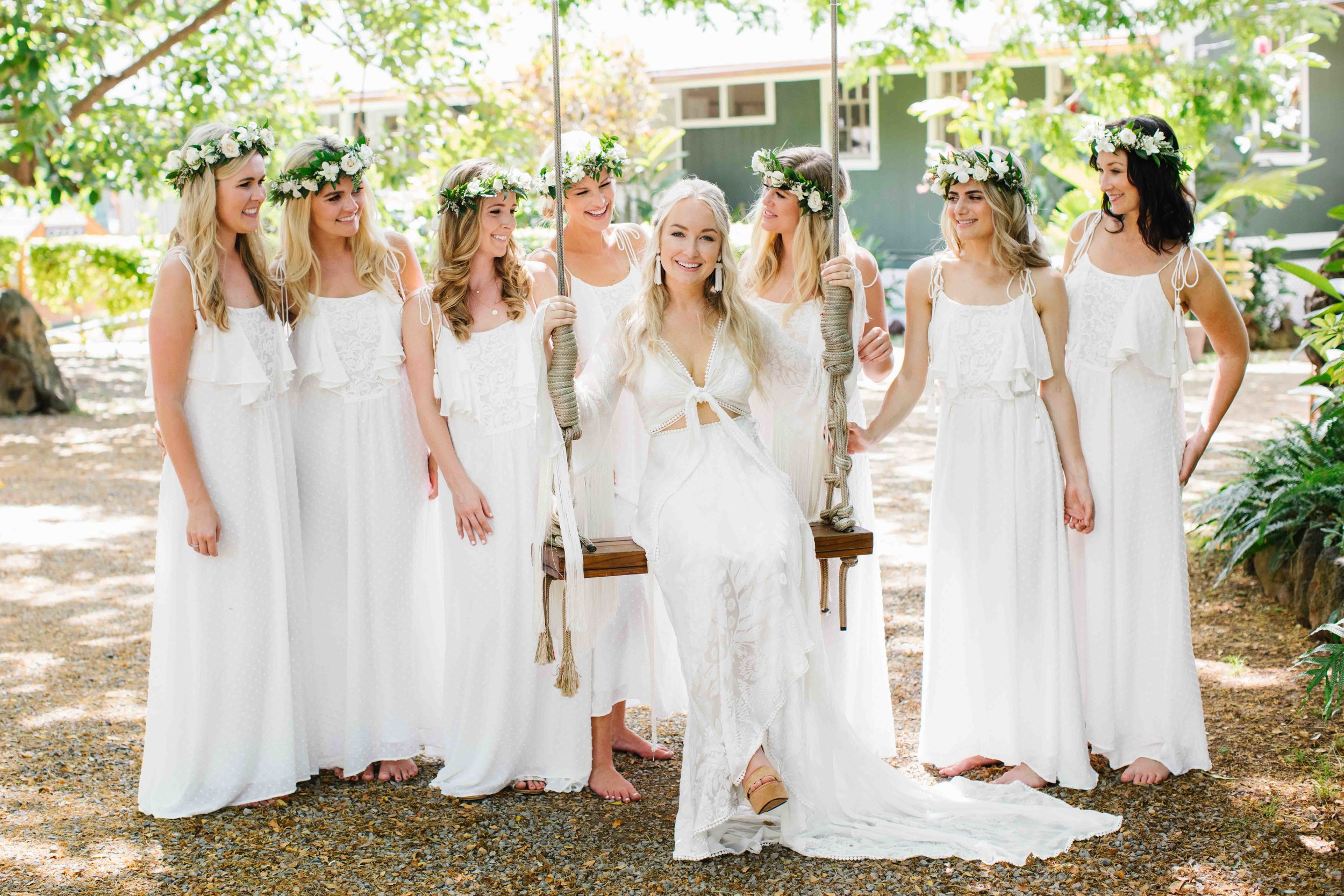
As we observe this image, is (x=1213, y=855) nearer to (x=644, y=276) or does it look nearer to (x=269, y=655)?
(x=644, y=276)

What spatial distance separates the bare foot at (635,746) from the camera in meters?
4.64

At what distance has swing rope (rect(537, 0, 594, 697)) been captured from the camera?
141 inches

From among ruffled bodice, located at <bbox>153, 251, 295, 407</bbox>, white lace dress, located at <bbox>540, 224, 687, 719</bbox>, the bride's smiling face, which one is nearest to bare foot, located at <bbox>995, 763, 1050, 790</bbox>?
white lace dress, located at <bbox>540, 224, 687, 719</bbox>

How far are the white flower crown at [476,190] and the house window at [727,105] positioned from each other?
1882 cm

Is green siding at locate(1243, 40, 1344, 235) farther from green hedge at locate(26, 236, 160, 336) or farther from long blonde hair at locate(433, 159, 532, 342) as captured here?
long blonde hair at locate(433, 159, 532, 342)

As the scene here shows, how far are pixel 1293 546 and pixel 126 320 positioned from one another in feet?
56.0

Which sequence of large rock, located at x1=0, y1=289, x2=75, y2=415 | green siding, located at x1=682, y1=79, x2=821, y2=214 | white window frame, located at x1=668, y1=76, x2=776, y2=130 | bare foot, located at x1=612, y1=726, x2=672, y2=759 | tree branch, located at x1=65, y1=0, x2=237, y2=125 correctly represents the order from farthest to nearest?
1. white window frame, located at x1=668, y1=76, x2=776, y2=130
2. green siding, located at x1=682, y1=79, x2=821, y2=214
3. large rock, located at x1=0, y1=289, x2=75, y2=415
4. tree branch, located at x1=65, y1=0, x2=237, y2=125
5. bare foot, located at x1=612, y1=726, x2=672, y2=759

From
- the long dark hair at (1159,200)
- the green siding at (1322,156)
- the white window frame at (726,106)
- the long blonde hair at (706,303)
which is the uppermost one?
the white window frame at (726,106)

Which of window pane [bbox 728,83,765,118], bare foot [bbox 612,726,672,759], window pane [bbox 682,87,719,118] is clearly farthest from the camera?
window pane [bbox 682,87,719,118]

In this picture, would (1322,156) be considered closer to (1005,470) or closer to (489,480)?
(1005,470)

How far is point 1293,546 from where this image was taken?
6.25 metres

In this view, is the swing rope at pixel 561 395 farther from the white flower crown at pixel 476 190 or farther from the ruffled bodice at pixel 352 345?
the ruffled bodice at pixel 352 345

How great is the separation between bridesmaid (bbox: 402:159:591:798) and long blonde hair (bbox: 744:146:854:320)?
863 millimetres
